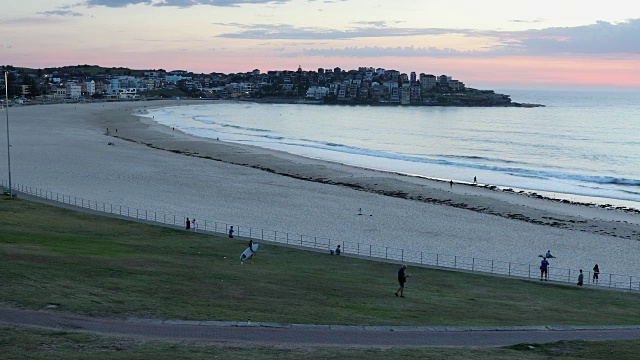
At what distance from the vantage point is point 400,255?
30734 mm

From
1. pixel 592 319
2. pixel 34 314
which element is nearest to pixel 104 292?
pixel 34 314

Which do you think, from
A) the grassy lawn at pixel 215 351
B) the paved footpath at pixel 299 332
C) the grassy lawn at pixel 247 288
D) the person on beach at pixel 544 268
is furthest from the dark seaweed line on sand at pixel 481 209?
the grassy lawn at pixel 215 351

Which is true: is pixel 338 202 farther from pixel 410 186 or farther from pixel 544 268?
pixel 544 268

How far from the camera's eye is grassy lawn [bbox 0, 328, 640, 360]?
12.3 metres

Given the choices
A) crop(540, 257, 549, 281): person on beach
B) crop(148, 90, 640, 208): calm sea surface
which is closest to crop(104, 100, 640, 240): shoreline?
crop(148, 90, 640, 208): calm sea surface

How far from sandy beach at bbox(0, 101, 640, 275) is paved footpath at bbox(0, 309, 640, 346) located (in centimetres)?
1533

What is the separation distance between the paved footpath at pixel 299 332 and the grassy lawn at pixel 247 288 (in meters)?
0.56

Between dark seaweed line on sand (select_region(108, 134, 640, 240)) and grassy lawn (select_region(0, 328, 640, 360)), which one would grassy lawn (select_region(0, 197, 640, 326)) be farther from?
dark seaweed line on sand (select_region(108, 134, 640, 240))

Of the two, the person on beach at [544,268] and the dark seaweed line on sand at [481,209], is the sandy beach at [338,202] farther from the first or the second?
the person on beach at [544,268]

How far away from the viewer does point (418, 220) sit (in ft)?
132

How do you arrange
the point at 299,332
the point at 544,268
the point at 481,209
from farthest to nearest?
the point at 481,209
the point at 544,268
the point at 299,332

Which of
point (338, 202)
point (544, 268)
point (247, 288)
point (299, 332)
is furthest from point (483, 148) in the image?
point (299, 332)

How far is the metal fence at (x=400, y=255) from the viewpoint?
1102 inches

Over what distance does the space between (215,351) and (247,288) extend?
6.44 metres
